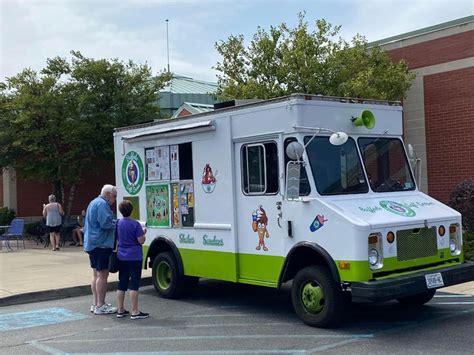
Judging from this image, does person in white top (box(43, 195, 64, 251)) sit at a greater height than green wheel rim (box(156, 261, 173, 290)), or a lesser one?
greater

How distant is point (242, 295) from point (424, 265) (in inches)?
131

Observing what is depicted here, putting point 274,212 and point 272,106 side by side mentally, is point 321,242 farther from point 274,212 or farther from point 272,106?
point 272,106

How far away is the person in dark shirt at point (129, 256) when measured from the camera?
7.96 meters

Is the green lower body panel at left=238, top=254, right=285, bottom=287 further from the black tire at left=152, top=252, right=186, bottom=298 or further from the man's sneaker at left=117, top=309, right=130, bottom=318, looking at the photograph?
the man's sneaker at left=117, top=309, right=130, bottom=318

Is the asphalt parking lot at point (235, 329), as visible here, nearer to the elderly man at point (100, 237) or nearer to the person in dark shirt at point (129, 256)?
the person in dark shirt at point (129, 256)

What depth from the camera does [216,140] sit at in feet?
27.2

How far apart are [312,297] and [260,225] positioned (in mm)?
1207

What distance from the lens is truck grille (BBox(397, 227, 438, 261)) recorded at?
268 inches

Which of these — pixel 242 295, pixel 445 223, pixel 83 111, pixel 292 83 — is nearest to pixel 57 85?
pixel 83 111

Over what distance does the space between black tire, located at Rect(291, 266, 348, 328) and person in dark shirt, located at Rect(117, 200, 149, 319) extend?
86.1 inches

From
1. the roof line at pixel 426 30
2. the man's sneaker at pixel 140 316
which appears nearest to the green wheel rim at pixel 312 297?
the man's sneaker at pixel 140 316

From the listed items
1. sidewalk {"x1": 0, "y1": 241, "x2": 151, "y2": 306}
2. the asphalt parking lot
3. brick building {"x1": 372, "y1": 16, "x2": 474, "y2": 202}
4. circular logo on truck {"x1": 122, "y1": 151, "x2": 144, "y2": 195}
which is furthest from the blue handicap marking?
brick building {"x1": 372, "y1": 16, "x2": 474, "y2": 202}

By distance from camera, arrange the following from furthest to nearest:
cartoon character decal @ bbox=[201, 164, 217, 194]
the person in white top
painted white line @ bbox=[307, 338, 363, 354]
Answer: the person in white top, cartoon character decal @ bbox=[201, 164, 217, 194], painted white line @ bbox=[307, 338, 363, 354]

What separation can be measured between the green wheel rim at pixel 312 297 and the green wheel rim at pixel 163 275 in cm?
294
